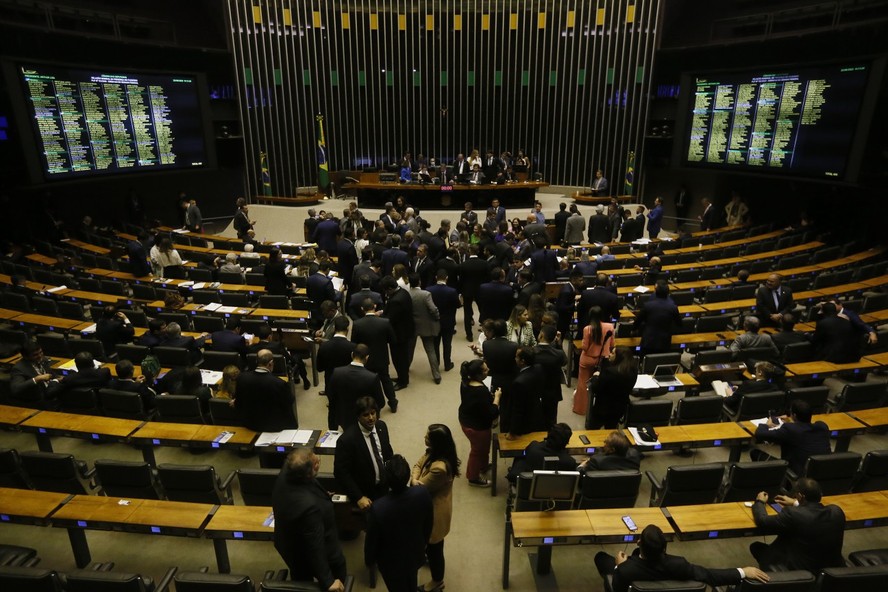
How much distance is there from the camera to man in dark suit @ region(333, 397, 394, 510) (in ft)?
12.2

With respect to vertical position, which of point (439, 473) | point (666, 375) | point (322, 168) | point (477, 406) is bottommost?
point (666, 375)

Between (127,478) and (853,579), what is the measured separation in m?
4.89

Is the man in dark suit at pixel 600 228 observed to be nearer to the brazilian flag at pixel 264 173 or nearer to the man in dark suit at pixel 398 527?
the man in dark suit at pixel 398 527

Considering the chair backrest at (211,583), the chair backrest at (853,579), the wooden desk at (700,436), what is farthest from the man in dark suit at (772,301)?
the chair backrest at (211,583)

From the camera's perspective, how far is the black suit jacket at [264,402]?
4.62 m

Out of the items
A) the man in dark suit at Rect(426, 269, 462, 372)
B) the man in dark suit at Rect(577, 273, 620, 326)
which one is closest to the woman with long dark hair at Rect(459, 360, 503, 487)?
the man in dark suit at Rect(426, 269, 462, 372)

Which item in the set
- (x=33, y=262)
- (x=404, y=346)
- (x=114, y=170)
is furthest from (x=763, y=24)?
(x=33, y=262)

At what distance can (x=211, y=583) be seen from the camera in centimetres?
312

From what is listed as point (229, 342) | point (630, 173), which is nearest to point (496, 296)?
point (229, 342)

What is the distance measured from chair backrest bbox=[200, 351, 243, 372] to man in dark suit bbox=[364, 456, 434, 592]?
353 centimetres

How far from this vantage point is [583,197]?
664 inches

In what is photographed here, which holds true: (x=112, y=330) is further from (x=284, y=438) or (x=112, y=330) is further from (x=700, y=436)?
(x=700, y=436)

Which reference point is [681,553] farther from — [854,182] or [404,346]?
[854,182]

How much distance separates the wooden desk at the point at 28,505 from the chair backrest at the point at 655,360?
5.53 meters
